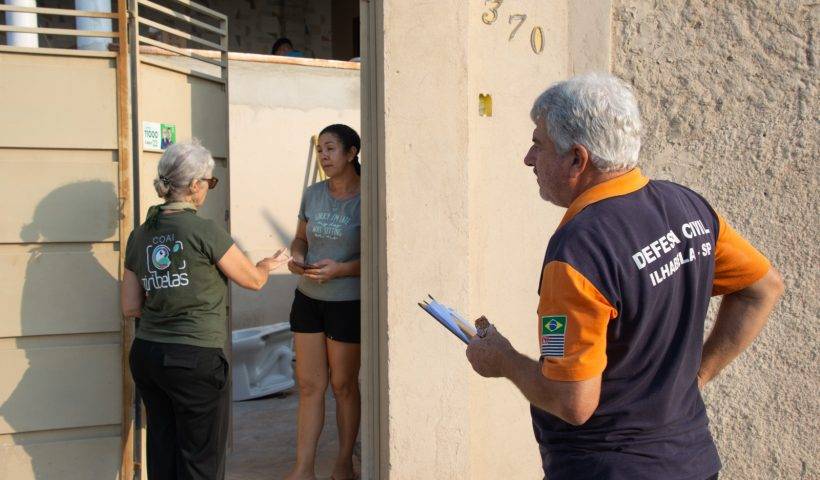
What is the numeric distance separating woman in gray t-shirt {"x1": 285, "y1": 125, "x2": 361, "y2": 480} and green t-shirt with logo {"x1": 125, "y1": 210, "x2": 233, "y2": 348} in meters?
0.63

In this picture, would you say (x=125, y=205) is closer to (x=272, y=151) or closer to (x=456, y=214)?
(x=456, y=214)

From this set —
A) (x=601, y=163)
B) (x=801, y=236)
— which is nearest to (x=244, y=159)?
(x=801, y=236)

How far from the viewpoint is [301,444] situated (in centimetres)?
457

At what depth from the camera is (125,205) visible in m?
4.12

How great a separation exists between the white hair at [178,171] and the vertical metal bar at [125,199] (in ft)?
1.13

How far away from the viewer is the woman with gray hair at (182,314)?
147 inches

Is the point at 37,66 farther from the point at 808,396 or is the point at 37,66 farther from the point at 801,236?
the point at 808,396

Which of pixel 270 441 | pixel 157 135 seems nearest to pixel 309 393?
pixel 270 441

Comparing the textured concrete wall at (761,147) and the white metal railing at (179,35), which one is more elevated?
the white metal railing at (179,35)

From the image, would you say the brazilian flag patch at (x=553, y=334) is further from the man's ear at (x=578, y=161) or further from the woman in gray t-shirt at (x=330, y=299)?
the woman in gray t-shirt at (x=330, y=299)

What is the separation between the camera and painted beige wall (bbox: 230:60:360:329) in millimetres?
8000

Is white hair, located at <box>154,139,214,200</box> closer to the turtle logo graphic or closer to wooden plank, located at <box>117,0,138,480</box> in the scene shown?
the turtle logo graphic

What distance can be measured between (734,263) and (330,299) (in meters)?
2.37

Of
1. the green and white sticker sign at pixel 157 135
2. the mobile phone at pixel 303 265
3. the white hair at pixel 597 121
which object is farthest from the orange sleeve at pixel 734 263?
the green and white sticker sign at pixel 157 135
